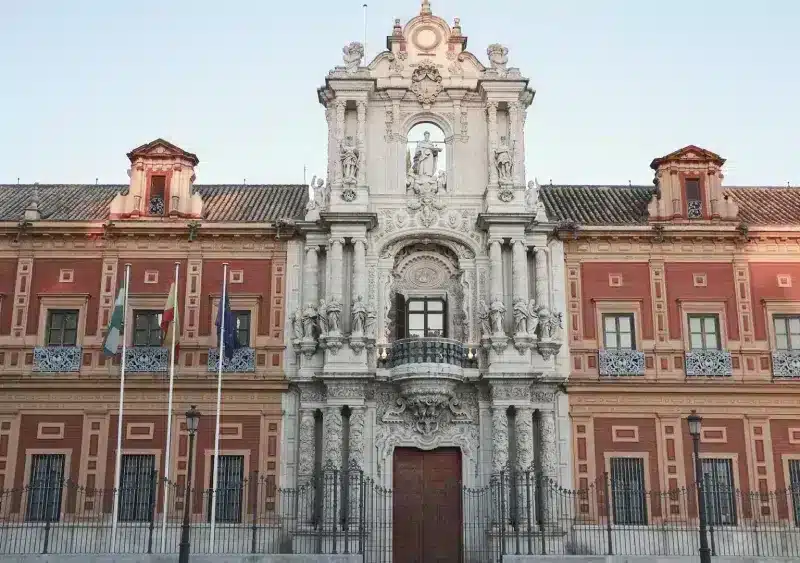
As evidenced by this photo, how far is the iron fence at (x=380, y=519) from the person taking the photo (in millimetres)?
27188

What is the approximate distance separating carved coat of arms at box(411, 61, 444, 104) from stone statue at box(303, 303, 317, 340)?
8.04 meters

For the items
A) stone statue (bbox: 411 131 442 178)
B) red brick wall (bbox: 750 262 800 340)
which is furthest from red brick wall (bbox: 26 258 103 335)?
red brick wall (bbox: 750 262 800 340)

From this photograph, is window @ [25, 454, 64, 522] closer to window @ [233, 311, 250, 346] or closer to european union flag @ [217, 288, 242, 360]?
european union flag @ [217, 288, 242, 360]

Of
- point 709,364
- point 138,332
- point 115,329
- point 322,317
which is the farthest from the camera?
point 138,332

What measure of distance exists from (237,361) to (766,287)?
55.1 feet

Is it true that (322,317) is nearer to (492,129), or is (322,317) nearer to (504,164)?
(504,164)

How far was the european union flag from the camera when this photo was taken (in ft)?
92.5

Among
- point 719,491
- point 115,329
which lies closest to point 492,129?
point 719,491

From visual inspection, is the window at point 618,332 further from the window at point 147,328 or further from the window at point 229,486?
the window at point 147,328

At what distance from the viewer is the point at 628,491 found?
28.3 m

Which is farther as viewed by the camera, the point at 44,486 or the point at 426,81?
the point at 426,81

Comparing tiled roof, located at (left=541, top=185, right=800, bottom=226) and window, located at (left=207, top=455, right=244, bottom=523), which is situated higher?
tiled roof, located at (left=541, top=185, right=800, bottom=226)

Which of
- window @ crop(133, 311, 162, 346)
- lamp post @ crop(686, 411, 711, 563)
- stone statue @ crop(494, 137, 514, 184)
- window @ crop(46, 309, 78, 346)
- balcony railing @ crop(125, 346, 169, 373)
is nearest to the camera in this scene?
lamp post @ crop(686, 411, 711, 563)

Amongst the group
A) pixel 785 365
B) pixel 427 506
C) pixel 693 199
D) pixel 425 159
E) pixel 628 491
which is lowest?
pixel 427 506
